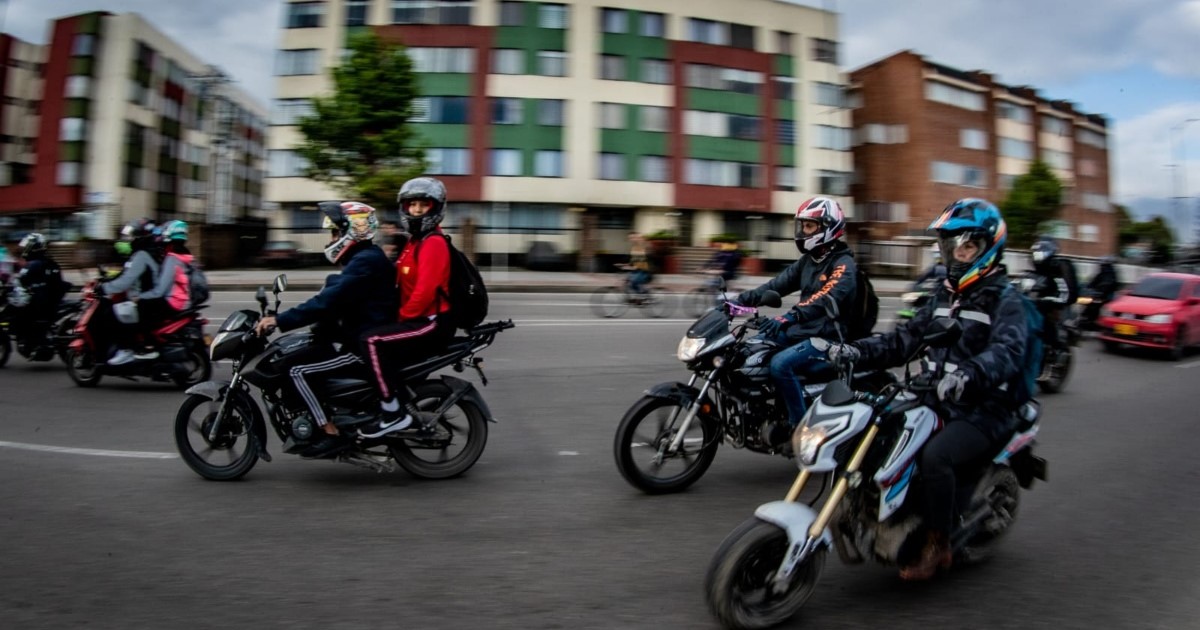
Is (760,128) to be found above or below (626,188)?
above

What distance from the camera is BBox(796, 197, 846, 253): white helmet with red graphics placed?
19.8 feet

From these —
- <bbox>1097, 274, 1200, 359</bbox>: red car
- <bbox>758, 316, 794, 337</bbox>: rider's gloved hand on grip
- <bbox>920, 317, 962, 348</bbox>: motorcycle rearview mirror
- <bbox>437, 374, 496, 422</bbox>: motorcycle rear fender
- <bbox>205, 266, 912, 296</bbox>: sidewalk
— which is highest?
<bbox>205, 266, 912, 296</bbox>: sidewalk

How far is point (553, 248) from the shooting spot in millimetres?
39062

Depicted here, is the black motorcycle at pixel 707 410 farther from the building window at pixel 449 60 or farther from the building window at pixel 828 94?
the building window at pixel 828 94

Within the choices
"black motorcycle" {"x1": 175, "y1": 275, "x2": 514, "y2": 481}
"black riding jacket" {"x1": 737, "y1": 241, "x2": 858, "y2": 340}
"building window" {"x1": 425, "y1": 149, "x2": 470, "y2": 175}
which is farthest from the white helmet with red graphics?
"building window" {"x1": 425, "y1": 149, "x2": 470, "y2": 175}

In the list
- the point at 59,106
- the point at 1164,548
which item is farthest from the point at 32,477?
the point at 59,106

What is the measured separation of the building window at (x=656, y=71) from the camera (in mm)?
44500

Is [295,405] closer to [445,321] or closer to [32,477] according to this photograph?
[445,321]

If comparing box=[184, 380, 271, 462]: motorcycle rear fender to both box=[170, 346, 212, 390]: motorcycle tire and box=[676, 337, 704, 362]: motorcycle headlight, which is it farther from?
box=[170, 346, 212, 390]: motorcycle tire

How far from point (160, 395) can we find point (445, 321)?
5058mm

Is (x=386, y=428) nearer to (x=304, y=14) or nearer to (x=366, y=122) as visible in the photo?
(x=366, y=122)

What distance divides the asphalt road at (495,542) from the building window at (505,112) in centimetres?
3625

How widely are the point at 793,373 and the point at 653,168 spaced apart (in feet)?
129

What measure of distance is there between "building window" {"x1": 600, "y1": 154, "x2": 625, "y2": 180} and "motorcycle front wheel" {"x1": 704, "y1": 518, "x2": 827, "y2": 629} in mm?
40709
